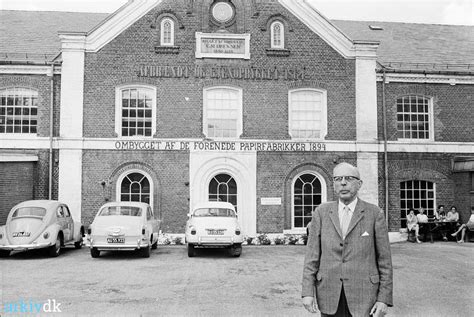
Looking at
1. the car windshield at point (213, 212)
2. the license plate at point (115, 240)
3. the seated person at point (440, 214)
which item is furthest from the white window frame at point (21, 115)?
the seated person at point (440, 214)

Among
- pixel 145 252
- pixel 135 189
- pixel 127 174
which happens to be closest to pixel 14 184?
pixel 127 174

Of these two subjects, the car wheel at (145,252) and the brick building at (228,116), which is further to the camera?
the brick building at (228,116)

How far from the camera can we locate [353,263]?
14.6ft

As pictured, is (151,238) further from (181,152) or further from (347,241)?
(347,241)

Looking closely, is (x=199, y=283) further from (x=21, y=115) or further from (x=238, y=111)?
(x=21, y=115)

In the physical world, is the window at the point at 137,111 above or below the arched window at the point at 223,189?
above

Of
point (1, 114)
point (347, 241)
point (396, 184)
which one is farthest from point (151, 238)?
point (347, 241)

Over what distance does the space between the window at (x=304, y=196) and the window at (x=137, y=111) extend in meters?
6.49

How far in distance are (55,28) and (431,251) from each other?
19103 mm

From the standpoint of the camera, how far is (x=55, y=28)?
23234 millimetres

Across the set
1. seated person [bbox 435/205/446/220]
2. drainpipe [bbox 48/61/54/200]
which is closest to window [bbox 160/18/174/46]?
drainpipe [bbox 48/61/54/200]

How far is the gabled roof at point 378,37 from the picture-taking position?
21.2m

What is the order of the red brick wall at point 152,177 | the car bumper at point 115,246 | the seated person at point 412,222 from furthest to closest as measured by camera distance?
Result: the seated person at point 412,222
the red brick wall at point 152,177
the car bumper at point 115,246

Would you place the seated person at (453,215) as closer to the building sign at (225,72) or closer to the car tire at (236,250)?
the building sign at (225,72)
